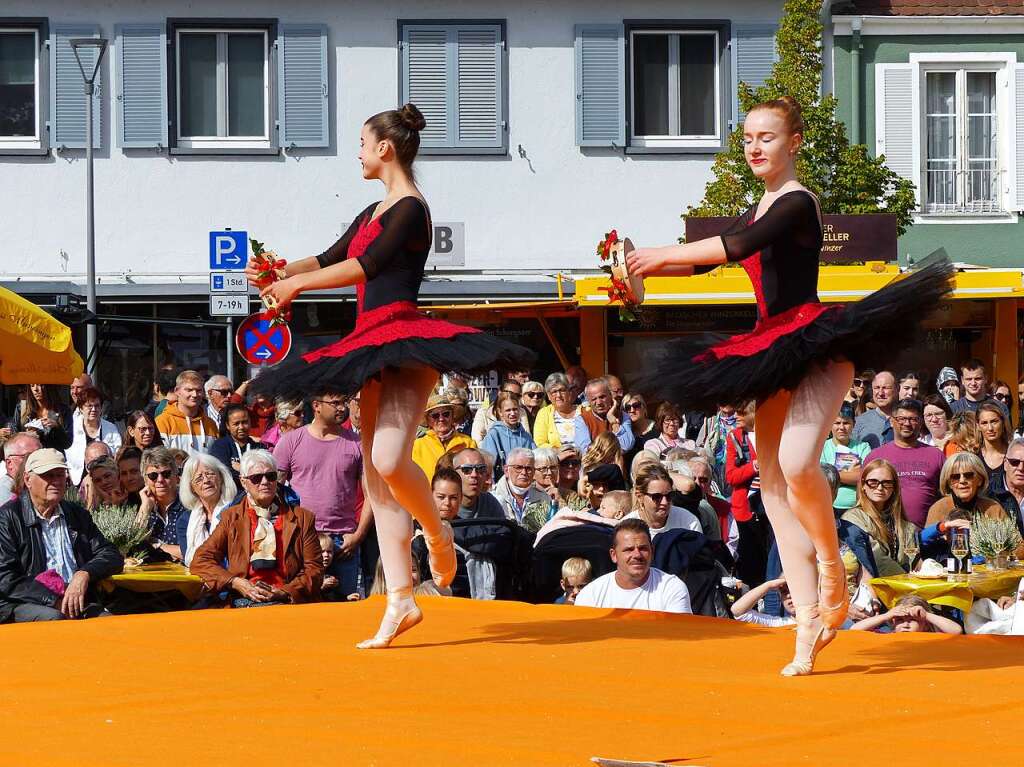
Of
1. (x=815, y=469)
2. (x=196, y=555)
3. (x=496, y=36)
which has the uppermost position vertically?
(x=496, y=36)

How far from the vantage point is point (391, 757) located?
3.92m

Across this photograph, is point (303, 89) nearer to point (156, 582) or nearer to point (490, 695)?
point (156, 582)

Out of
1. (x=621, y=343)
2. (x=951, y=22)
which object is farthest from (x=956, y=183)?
(x=621, y=343)

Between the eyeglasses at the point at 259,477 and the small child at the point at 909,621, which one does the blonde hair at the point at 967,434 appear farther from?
the eyeglasses at the point at 259,477

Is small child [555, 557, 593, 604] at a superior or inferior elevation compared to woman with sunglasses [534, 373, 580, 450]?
inferior

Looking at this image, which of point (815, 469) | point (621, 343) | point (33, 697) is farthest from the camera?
point (621, 343)

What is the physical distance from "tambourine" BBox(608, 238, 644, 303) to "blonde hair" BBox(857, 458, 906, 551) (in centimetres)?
348

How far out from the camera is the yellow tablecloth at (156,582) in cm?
786

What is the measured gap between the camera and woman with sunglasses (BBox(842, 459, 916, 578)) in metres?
8.17

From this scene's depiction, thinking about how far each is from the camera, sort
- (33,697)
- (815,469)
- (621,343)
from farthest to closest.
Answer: (621,343) → (815,469) → (33,697)

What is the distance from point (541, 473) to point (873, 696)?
4.59m

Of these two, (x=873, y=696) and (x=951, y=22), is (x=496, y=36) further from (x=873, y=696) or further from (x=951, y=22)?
(x=873, y=696)

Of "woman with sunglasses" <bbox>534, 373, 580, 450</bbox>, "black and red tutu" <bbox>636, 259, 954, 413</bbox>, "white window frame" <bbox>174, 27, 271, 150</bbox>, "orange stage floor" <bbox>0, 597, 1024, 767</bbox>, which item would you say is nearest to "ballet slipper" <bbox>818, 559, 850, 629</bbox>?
"orange stage floor" <bbox>0, 597, 1024, 767</bbox>

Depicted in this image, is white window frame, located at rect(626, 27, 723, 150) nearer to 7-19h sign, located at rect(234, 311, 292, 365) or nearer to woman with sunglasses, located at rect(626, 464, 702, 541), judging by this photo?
7-19h sign, located at rect(234, 311, 292, 365)
